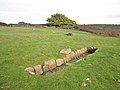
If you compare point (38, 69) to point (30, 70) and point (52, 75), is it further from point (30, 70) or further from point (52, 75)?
point (52, 75)

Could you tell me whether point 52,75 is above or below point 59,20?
below

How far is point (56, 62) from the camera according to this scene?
13578 mm

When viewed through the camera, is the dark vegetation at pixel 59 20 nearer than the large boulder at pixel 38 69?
No

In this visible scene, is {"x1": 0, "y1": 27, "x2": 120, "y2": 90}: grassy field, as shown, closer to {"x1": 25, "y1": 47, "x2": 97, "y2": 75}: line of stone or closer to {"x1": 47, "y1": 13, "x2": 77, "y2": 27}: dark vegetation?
{"x1": 25, "y1": 47, "x2": 97, "y2": 75}: line of stone

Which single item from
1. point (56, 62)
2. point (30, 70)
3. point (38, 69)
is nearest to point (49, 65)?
point (56, 62)

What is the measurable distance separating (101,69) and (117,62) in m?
2.23

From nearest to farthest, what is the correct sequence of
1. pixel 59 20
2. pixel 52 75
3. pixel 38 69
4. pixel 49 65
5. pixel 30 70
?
pixel 52 75 < pixel 30 70 < pixel 38 69 < pixel 49 65 < pixel 59 20

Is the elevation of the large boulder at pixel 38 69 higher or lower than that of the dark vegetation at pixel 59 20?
lower

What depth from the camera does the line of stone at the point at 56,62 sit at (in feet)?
38.2

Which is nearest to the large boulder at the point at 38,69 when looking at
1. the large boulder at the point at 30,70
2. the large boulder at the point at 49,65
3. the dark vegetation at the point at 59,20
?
the large boulder at the point at 30,70

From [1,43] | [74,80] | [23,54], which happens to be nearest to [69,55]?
[23,54]

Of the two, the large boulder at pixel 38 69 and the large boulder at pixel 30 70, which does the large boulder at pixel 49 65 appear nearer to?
the large boulder at pixel 38 69

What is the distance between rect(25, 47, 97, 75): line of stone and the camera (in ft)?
38.2

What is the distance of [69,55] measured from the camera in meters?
15.2
